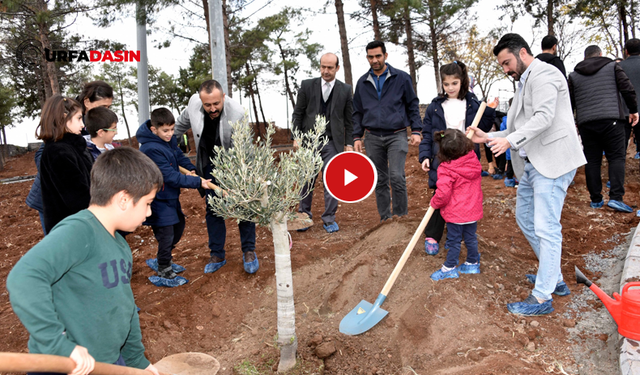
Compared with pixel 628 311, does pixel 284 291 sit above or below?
above

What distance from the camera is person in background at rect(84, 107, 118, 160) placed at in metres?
3.76

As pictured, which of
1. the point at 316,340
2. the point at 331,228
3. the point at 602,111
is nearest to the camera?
the point at 316,340

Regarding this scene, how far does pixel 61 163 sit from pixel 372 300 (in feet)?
8.90

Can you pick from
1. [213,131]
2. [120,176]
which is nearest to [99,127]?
[213,131]

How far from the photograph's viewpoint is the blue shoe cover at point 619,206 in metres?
5.96

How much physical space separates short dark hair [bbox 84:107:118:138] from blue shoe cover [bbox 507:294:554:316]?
12.1 feet

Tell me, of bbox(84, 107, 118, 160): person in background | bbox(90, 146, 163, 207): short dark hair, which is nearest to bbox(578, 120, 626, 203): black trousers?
bbox(84, 107, 118, 160): person in background

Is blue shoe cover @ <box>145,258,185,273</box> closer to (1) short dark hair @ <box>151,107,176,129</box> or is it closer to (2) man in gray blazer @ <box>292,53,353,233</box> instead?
(1) short dark hair @ <box>151,107,176,129</box>

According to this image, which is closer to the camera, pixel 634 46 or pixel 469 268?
pixel 469 268

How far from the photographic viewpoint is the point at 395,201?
5.38m

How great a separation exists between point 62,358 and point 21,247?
6.22m

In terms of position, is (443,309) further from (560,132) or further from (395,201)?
(395,201)

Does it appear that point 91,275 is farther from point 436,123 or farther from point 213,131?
point 436,123

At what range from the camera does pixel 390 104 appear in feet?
17.2
